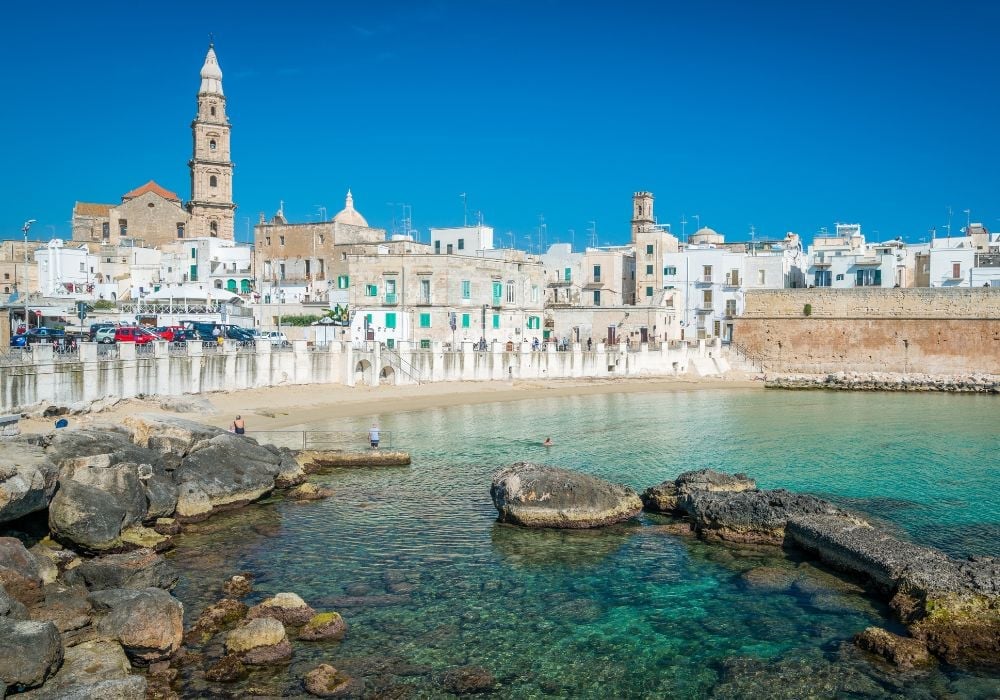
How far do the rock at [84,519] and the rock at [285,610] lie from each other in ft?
15.4

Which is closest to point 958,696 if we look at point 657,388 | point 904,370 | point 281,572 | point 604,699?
point 604,699

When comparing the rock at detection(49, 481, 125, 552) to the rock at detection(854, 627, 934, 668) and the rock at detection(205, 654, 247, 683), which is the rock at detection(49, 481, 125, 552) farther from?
the rock at detection(854, 627, 934, 668)

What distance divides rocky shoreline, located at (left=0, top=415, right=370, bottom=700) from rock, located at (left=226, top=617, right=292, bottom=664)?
19 millimetres

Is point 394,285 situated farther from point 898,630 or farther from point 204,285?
point 898,630

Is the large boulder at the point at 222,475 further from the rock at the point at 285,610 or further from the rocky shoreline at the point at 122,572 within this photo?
the rock at the point at 285,610

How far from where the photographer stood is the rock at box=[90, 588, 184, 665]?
12.8m

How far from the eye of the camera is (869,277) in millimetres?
69062

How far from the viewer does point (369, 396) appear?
1649 inches

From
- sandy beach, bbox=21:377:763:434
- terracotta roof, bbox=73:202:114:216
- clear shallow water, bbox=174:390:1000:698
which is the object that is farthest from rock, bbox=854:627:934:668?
terracotta roof, bbox=73:202:114:216

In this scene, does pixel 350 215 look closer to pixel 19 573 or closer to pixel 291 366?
pixel 291 366

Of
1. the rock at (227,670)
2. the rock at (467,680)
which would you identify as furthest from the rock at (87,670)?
the rock at (467,680)

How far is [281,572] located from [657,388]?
38.8 metres

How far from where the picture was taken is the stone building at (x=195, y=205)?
74562 millimetres

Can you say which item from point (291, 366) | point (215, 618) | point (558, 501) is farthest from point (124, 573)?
point (291, 366)
